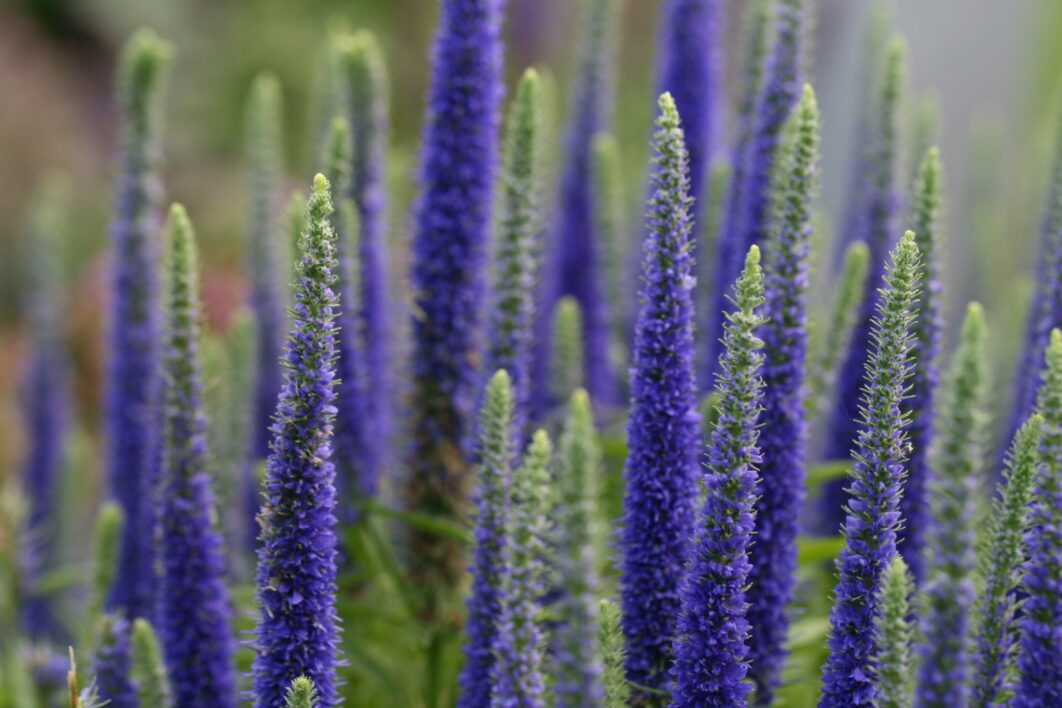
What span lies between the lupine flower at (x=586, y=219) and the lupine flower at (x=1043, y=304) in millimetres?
533

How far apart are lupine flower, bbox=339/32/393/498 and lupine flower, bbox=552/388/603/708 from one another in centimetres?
66

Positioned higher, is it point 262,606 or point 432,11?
point 432,11

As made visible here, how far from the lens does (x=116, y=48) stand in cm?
533

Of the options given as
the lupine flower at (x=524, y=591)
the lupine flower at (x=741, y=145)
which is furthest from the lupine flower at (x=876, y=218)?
the lupine flower at (x=524, y=591)

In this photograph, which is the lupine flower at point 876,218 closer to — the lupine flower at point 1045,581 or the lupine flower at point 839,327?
the lupine flower at point 839,327

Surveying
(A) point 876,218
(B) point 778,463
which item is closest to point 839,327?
(A) point 876,218

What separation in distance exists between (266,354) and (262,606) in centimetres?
80

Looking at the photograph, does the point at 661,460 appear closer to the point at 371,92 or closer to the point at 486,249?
the point at 486,249

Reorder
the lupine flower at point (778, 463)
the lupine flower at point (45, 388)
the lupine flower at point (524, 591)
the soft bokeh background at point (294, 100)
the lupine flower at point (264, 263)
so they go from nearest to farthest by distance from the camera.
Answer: the lupine flower at point (524, 591)
the lupine flower at point (778, 463)
the lupine flower at point (264, 263)
the lupine flower at point (45, 388)
the soft bokeh background at point (294, 100)

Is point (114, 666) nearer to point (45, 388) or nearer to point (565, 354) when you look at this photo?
point (565, 354)

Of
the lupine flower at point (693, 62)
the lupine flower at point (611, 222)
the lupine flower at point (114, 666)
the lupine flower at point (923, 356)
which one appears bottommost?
the lupine flower at point (114, 666)

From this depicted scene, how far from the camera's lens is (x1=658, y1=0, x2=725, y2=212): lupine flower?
1575 millimetres

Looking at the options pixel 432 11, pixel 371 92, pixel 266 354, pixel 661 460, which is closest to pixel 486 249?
pixel 371 92

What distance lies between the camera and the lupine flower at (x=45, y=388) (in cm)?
200
